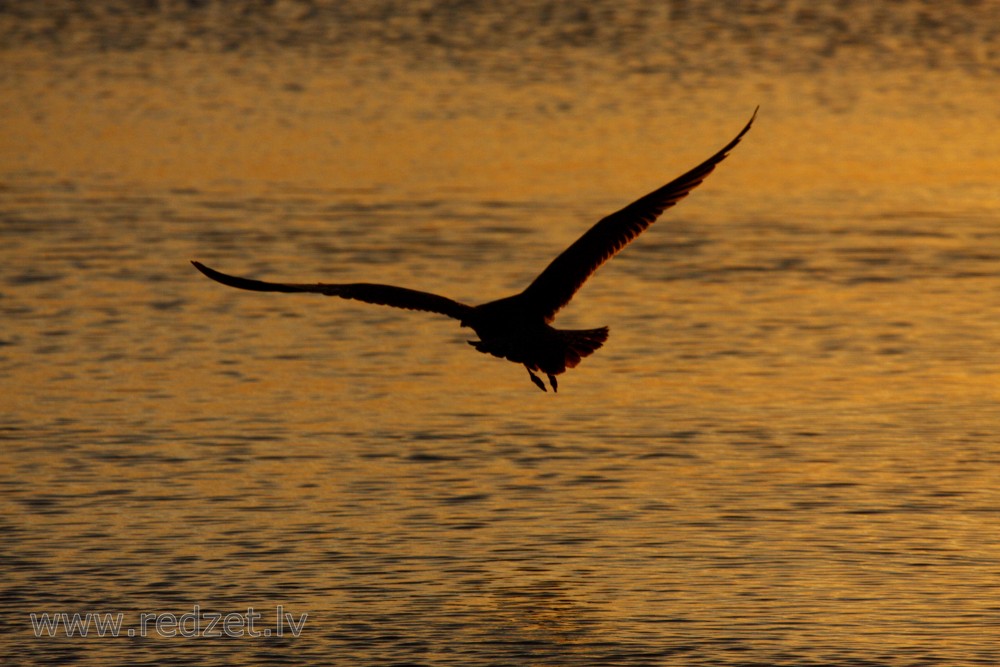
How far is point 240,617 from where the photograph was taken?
35.0 feet

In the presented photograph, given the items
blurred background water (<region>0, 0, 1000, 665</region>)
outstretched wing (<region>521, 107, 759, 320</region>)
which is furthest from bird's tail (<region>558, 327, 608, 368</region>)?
blurred background water (<region>0, 0, 1000, 665</region>)

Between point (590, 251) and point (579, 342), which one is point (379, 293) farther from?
point (590, 251)

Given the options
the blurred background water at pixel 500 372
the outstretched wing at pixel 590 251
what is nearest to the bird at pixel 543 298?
the outstretched wing at pixel 590 251

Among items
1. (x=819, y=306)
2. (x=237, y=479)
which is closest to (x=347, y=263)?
(x=819, y=306)

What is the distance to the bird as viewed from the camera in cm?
1071

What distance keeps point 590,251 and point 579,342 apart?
2.34 feet

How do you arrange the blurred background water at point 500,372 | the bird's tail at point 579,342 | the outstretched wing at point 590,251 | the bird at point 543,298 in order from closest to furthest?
the bird at point 543,298 < the blurred background water at point 500,372 < the bird's tail at point 579,342 < the outstretched wing at point 590,251

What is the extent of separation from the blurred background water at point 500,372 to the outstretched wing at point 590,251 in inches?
49.4

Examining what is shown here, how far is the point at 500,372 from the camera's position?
15.4 meters

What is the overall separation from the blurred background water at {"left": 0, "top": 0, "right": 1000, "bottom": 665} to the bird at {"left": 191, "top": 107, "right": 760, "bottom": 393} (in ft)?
3.61

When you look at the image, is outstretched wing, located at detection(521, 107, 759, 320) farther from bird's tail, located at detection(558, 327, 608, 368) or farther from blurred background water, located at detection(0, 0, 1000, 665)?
blurred background water, located at detection(0, 0, 1000, 665)

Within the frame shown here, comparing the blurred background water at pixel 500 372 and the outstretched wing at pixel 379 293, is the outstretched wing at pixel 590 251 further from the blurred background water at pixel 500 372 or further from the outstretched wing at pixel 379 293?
the blurred background water at pixel 500 372

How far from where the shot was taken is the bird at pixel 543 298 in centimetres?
1071

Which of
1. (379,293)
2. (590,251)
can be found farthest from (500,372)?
(379,293)
